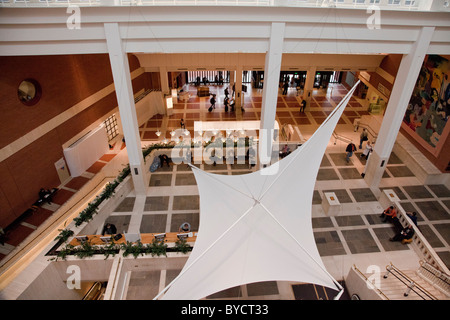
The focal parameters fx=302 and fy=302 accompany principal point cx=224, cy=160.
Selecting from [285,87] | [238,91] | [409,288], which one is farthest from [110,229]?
[285,87]

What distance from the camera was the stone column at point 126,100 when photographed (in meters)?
9.93

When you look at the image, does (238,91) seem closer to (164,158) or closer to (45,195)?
(164,158)

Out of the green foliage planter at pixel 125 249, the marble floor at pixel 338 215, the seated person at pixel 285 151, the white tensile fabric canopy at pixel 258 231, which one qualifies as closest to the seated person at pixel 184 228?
the marble floor at pixel 338 215

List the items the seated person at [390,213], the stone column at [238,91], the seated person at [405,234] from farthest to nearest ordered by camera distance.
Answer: the stone column at [238,91]
the seated person at [390,213]
the seated person at [405,234]

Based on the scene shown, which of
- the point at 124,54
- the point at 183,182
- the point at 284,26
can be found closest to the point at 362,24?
the point at 284,26

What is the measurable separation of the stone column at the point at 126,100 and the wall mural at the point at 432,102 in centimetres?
1313

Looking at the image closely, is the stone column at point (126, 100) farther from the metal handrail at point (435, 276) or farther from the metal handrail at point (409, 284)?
the metal handrail at point (435, 276)

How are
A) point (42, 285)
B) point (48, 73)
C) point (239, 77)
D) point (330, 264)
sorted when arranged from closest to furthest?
1. point (42, 285)
2. point (330, 264)
3. point (48, 73)
4. point (239, 77)

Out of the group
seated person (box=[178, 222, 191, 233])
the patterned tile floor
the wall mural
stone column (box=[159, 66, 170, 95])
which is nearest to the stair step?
the patterned tile floor

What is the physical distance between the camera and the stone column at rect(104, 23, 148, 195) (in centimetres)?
993

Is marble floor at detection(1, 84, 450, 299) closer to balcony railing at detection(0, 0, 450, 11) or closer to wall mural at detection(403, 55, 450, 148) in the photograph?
wall mural at detection(403, 55, 450, 148)
